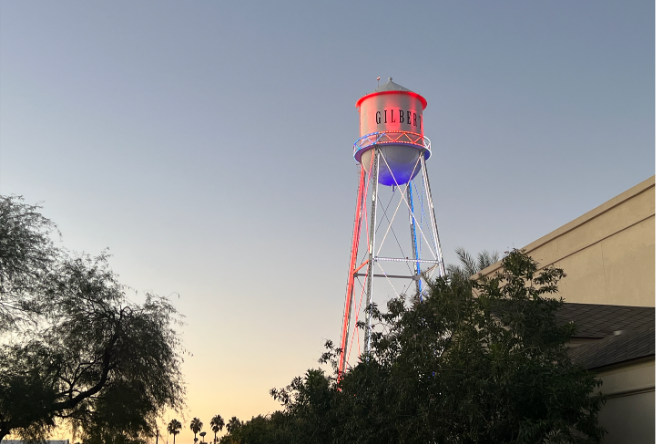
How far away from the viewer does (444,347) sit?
16406 millimetres

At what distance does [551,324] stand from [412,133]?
18.6m

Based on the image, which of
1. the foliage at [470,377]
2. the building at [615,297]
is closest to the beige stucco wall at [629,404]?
the building at [615,297]

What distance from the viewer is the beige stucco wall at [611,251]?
2480 centimetres

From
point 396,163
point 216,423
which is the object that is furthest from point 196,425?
point 396,163

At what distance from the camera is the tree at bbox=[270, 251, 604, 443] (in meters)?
14.3

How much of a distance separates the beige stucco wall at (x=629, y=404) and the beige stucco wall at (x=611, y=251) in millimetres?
8521

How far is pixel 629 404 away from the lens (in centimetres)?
1627

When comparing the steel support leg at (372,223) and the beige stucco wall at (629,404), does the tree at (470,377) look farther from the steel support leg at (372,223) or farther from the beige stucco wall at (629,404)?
the steel support leg at (372,223)

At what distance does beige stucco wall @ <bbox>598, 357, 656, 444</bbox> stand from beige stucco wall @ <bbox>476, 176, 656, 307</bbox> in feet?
28.0

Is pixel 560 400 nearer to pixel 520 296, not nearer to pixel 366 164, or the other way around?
pixel 520 296

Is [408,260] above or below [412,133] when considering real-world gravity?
below

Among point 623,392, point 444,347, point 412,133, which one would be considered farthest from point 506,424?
point 412,133

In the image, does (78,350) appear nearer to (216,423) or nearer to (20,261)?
(20,261)

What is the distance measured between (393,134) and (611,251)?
10715mm
